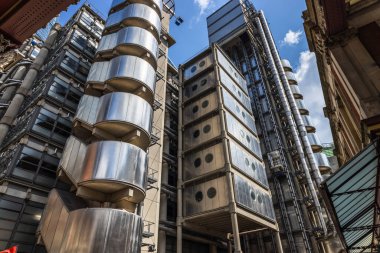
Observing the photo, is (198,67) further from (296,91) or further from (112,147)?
(296,91)

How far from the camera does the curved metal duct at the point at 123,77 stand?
23.6 meters

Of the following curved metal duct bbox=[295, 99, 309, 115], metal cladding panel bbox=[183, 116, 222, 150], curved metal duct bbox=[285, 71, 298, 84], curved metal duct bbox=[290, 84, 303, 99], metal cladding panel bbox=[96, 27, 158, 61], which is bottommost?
metal cladding panel bbox=[183, 116, 222, 150]

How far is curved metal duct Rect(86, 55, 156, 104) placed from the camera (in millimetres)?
23562

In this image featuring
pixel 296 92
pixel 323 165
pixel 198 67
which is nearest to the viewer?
pixel 198 67

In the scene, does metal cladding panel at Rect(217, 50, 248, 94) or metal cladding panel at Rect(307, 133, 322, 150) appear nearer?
metal cladding panel at Rect(217, 50, 248, 94)

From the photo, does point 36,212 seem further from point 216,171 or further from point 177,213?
point 216,171

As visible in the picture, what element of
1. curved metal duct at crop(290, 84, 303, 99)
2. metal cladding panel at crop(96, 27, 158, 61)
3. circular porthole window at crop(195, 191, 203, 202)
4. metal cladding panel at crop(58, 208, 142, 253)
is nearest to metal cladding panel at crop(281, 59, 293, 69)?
curved metal duct at crop(290, 84, 303, 99)

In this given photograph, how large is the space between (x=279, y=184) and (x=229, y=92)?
15.4 m

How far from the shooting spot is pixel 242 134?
31922 millimetres

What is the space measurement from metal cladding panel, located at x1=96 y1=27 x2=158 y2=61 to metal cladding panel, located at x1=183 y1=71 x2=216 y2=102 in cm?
845

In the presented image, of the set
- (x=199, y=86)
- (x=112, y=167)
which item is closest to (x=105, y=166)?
(x=112, y=167)

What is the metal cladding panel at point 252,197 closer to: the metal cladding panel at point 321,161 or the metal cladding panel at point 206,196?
the metal cladding panel at point 206,196

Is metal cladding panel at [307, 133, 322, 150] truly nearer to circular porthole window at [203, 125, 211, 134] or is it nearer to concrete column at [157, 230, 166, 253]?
circular porthole window at [203, 125, 211, 134]

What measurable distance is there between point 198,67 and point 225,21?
29.2 m
